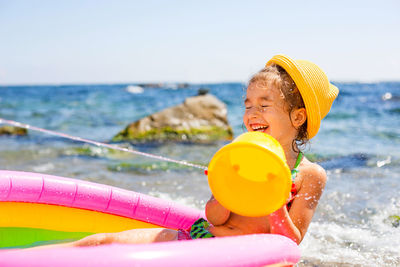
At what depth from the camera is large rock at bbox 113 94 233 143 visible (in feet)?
28.9

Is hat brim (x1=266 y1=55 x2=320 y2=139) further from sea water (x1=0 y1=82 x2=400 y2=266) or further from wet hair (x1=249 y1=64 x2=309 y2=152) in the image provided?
Answer: sea water (x1=0 y1=82 x2=400 y2=266)

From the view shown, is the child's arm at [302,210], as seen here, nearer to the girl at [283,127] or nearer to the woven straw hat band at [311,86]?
the girl at [283,127]

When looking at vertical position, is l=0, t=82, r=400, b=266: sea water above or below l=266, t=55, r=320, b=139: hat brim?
below

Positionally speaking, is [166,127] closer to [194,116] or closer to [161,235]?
[194,116]

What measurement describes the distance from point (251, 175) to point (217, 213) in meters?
0.36

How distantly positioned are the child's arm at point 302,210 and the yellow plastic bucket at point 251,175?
0.58 feet

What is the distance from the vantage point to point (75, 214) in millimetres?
2797

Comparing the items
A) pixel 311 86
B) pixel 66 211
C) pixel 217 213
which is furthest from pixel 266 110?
pixel 66 211

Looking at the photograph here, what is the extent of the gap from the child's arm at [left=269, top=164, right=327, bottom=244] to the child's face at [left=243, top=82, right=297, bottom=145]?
0.25m

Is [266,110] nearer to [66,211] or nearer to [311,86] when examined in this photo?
[311,86]

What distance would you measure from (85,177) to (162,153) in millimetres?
2139

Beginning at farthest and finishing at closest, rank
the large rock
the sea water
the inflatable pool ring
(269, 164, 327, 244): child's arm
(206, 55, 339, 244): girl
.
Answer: the large rock → the sea water → the inflatable pool ring → (206, 55, 339, 244): girl → (269, 164, 327, 244): child's arm

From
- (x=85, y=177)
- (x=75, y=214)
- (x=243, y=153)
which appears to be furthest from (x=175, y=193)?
(x=243, y=153)

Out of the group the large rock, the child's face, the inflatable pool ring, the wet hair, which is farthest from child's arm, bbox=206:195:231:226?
the large rock
